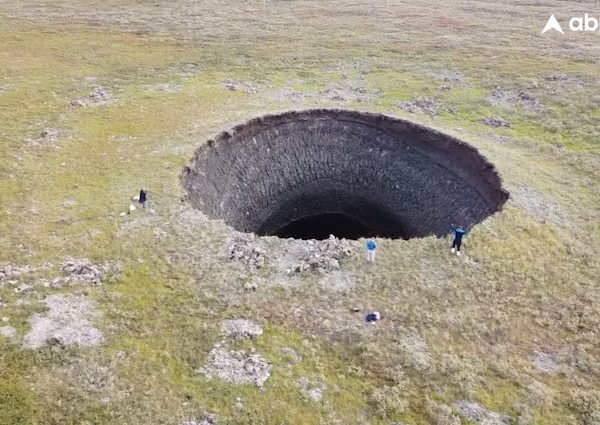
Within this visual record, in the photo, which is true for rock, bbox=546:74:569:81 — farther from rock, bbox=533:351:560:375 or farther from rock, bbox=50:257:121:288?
rock, bbox=50:257:121:288

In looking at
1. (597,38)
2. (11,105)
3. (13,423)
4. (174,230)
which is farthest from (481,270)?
(597,38)

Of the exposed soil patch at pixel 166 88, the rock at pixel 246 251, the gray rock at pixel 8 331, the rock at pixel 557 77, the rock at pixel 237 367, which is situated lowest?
the rock at pixel 237 367

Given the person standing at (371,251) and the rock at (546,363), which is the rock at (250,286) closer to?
the person standing at (371,251)

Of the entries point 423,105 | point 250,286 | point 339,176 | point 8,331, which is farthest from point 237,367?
point 423,105

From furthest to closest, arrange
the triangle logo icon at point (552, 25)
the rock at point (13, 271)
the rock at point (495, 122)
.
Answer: the triangle logo icon at point (552, 25) < the rock at point (495, 122) < the rock at point (13, 271)

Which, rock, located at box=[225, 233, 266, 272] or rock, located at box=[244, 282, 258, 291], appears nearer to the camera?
rock, located at box=[244, 282, 258, 291]

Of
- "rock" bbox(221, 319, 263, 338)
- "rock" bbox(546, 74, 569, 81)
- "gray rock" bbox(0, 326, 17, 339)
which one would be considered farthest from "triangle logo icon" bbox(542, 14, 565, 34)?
"gray rock" bbox(0, 326, 17, 339)

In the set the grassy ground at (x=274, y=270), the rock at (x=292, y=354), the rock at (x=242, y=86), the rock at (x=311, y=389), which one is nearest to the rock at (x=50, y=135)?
the grassy ground at (x=274, y=270)
